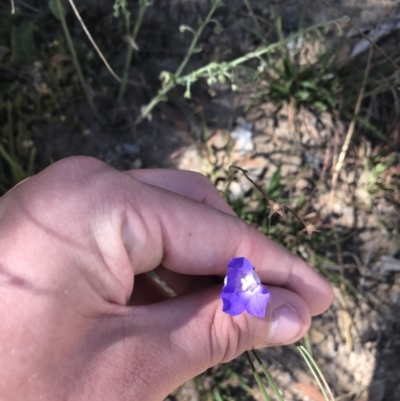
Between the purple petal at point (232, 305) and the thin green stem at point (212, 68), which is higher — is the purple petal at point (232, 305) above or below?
below

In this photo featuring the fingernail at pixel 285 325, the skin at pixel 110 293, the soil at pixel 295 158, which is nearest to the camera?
the skin at pixel 110 293

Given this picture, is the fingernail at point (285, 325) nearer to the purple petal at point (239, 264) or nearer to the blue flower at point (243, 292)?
the blue flower at point (243, 292)

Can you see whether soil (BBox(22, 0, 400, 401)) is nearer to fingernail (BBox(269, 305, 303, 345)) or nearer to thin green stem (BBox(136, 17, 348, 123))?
thin green stem (BBox(136, 17, 348, 123))

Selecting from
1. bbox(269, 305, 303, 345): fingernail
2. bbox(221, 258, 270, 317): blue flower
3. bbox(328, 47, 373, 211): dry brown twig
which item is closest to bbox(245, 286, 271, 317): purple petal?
bbox(221, 258, 270, 317): blue flower

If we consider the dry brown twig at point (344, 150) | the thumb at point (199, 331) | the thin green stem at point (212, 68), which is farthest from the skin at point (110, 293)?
the dry brown twig at point (344, 150)

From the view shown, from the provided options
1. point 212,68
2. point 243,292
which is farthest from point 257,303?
point 212,68

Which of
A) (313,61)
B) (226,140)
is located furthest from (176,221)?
(313,61)

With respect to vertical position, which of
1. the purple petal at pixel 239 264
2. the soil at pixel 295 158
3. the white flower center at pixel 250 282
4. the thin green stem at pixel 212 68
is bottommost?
the soil at pixel 295 158
